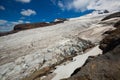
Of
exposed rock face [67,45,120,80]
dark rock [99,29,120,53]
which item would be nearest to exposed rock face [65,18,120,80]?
exposed rock face [67,45,120,80]

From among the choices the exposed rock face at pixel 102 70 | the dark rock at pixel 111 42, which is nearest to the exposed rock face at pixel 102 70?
the exposed rock face at pixel 102 70

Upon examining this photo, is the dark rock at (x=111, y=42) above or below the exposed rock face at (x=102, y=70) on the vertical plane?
above

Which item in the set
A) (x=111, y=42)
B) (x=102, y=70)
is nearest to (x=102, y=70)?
(x=102, y=70)

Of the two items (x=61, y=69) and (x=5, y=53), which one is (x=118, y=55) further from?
(x=5, y=53)

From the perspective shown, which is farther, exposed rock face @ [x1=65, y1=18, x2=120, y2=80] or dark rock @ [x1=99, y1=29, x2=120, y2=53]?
dark rock @ [x1=99, y1=29, x2=120, y2=53]

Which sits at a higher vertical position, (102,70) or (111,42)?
(111,42)

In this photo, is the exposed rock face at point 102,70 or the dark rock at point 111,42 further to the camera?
the dark rock at point 111,42

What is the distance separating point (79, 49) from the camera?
668 inches

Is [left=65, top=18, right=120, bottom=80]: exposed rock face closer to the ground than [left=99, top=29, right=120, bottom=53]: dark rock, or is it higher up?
closer to the ground

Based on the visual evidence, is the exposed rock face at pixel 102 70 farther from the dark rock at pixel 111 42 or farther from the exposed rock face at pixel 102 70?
the dark rock at pixel 111 42

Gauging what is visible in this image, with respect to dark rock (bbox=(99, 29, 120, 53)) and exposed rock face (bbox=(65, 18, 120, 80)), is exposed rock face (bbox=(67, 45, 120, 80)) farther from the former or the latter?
dark rock (bbox=(99, 29, 120, 53))

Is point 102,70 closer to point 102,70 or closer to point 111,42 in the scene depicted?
point 102,70

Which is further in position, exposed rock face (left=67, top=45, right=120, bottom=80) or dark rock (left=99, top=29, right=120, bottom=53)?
dark rock (left=99, top=29, right=120, bottom=53)

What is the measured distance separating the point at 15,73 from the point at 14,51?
6780mm
